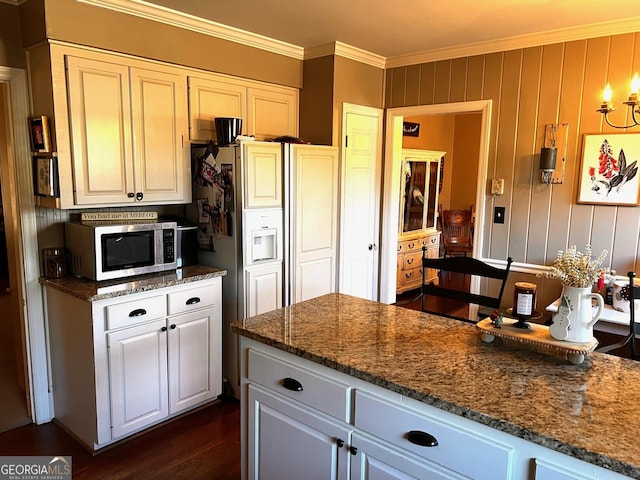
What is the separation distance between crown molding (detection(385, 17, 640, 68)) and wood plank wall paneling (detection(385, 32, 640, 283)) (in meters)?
0.04

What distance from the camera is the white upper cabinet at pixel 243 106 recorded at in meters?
3.18

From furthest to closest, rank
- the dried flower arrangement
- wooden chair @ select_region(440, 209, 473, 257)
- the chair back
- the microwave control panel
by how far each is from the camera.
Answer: wooden chair @ select_region(440, 209, 473, 257), the microwave control panel, the chair back, the dried flower arrangement

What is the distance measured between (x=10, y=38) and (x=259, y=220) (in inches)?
68.4

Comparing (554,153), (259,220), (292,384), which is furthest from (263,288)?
(554,153)

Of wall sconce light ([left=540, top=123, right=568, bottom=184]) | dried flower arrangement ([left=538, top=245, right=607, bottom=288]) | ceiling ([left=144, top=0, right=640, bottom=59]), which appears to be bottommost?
dried flower arrangement ([left=538, top=245, right=607, bottom=288])

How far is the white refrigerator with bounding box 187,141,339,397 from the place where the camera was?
3041mm

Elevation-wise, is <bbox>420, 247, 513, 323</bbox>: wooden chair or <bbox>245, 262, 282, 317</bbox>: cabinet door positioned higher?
<bbox>420, 247, 513, 323</bbox>: wooden chair

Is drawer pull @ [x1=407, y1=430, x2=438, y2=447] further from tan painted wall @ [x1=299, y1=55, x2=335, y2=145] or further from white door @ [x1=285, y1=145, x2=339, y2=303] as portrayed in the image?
tan painted wall @ [x1=299, y1=55, x2=335, y2=145]

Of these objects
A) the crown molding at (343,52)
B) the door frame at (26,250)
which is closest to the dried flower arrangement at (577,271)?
the crown molding at (343,52)

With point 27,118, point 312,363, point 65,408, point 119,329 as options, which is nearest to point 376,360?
point 312,363

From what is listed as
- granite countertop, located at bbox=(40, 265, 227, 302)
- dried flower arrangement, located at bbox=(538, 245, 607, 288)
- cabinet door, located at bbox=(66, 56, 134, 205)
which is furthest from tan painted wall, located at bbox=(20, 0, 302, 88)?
dried flower arrangement, located at bbox=(538, 245, 607, 288)

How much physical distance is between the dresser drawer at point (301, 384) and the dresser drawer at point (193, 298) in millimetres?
1115

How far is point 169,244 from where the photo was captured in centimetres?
300

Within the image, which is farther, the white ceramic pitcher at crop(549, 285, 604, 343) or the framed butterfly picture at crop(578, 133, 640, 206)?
the framed butterfly picture at crop(578, 133, 640, 206)
